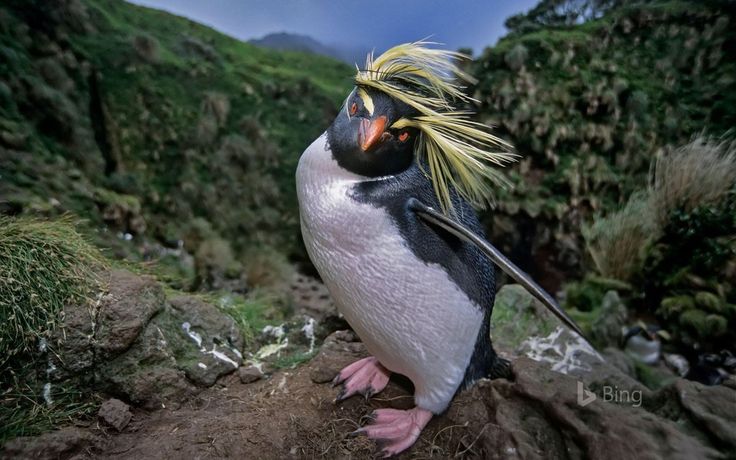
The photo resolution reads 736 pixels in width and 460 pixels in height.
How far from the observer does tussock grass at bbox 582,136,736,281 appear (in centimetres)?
215

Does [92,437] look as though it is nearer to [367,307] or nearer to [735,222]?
[367,307]

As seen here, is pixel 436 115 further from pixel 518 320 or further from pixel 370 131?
pixel 518 320

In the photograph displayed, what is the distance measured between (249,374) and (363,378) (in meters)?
0.49

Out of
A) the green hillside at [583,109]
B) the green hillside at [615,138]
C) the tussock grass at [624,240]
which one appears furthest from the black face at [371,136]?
the green hillside at [583,109]

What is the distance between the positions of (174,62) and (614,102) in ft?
14.1

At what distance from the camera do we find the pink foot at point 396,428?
105 centimetres

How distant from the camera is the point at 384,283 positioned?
3.28 ft

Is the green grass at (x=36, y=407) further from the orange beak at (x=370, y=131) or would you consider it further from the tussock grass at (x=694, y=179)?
the tussock grass at (x=694, y=179)

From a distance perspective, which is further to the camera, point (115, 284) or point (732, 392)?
point (115, 284)

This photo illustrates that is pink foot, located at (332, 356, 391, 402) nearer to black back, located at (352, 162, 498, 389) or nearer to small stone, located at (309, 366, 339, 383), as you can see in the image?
small stone, located at (309, 366, 339, 383)

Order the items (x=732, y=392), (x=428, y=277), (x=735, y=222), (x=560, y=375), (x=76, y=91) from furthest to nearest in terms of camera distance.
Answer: (x=76, y=91), (x=735, y=222), (x=560, y=375), (x=428, y=277), (x=732, y=392)

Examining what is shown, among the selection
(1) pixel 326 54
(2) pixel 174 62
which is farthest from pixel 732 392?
(1) pixel 326 54

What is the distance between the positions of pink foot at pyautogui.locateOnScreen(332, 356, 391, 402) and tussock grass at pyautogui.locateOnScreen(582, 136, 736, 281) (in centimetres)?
215

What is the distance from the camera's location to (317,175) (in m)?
1.04
